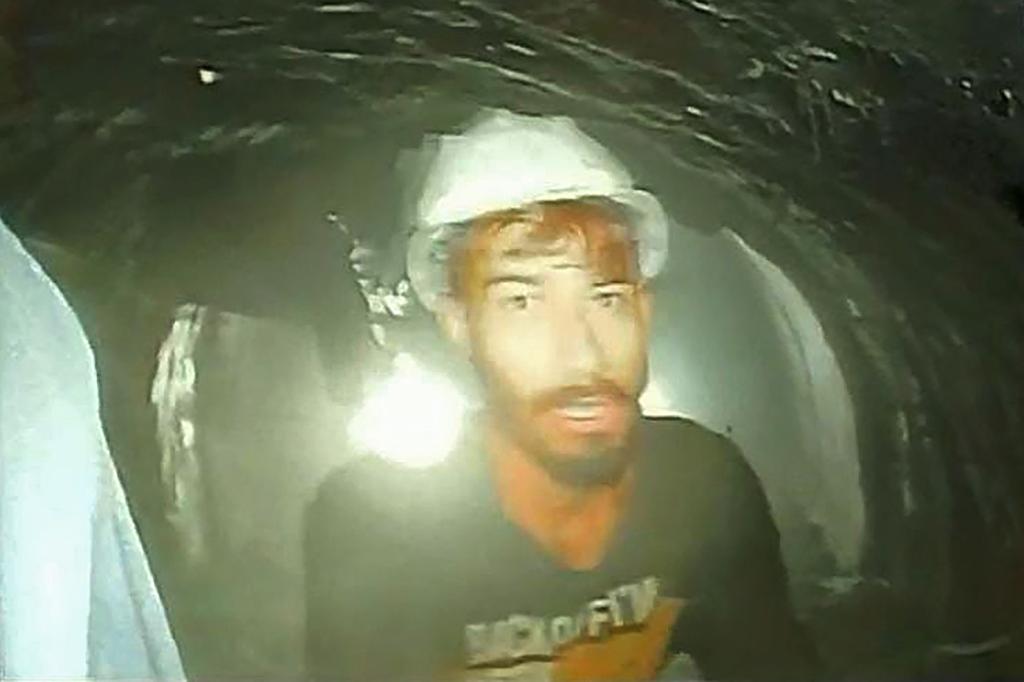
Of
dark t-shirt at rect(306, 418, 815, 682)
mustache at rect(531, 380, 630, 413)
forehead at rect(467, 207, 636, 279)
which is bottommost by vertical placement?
dark t-shirt at rect(306, 418, 815, 682)

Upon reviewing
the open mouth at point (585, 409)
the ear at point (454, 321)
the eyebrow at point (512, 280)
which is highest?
the eyebrow at point (512, 280)

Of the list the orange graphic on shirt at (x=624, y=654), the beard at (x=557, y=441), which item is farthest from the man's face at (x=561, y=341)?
the orange graphic on shirt at (x=624, y=654)

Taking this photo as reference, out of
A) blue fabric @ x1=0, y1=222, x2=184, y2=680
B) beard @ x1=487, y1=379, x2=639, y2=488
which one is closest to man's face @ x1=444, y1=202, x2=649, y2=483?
beard @ x1=487, y1=379, x2=639, y2=488

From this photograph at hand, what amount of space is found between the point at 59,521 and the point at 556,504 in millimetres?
357

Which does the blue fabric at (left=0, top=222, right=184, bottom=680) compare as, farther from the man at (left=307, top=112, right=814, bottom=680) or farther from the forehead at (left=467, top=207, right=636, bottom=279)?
the forehead at (left=467, top=207, right=636, bottom=279)

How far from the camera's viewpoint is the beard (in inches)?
53.0

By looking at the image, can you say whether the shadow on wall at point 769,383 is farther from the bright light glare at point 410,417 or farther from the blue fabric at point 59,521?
the blue fabric at point 59,521

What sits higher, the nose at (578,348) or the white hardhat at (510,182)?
the white hardhat at (510,182)

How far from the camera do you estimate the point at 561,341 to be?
136 cm

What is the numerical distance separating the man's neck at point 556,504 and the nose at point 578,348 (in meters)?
0.07

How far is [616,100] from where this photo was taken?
4.60 ft

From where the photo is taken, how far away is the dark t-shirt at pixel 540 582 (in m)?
1.28

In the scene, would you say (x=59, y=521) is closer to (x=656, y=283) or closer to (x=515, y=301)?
(x=515, y=301)

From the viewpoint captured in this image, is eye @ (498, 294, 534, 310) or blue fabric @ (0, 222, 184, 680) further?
eye @ (498, 294, 534, 310)
